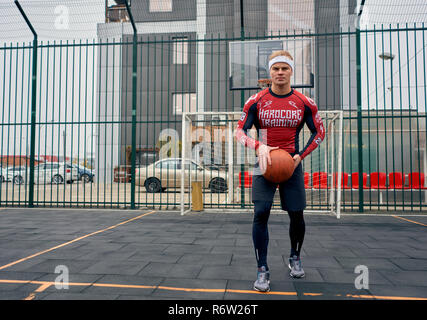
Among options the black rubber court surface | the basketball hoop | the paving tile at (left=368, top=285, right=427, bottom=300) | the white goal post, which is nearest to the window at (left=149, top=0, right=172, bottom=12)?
the white goal post

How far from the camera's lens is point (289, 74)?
2904 mm

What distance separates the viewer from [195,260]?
3529 mm

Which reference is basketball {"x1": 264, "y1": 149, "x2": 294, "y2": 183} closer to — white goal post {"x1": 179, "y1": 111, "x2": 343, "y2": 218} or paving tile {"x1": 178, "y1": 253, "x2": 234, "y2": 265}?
paving tile {"x1": 178, "y1": 253, "x2": 234, "y2": 265}

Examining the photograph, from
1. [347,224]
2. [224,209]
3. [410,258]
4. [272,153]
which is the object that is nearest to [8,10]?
[224,209]

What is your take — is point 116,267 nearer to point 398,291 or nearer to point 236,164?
point 398,291

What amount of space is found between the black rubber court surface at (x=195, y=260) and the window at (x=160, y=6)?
62.7 ft

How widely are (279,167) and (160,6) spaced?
22238 millimetres

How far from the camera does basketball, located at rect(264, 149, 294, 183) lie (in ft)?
8.73

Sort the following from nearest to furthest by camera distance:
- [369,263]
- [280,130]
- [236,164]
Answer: [280,130]
[369,263]
[236,164]

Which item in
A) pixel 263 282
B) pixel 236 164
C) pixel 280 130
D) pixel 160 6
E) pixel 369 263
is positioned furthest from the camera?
pixel 160 6

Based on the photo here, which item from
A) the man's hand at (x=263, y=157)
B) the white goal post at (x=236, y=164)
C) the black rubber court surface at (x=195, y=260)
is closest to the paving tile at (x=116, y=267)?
the black rubber court surface at (x=195, y=260)

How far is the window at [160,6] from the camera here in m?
21.6

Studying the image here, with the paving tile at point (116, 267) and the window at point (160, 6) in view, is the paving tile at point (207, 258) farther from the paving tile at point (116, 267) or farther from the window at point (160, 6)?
the window at point (160, 6)

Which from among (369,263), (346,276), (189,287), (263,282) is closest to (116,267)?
(189,287)
